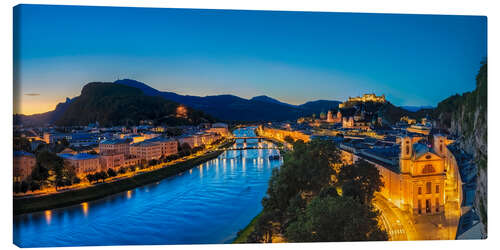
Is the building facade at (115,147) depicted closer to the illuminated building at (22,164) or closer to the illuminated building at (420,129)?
the illuminated building at (22,164)

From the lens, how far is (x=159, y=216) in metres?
7.09

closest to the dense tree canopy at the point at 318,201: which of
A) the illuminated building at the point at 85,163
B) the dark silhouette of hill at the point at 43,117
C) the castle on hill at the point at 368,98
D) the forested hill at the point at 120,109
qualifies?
the castle on hill at the point at 368,98

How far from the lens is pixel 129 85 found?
650 centimetres

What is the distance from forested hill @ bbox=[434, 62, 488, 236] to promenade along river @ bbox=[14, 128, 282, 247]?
3747 millimetres

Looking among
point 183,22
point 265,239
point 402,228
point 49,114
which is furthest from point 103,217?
point 402,228

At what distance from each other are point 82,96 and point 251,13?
3337mm

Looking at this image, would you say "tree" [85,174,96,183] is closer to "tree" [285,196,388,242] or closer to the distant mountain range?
the distant mountain range

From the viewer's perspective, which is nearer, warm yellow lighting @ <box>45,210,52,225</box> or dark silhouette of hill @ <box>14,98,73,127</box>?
dark silhouette of hill @ <box>14,98,73,127</box>

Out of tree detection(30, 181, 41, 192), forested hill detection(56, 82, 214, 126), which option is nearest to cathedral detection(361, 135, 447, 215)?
forested hill detection(56, 82, 214, 126)

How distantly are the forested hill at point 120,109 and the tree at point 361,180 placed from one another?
3449 millimetres

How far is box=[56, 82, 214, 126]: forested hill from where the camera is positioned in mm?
6238

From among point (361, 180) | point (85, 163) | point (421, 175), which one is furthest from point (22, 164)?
point (421, 175)

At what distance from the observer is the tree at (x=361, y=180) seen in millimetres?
5734

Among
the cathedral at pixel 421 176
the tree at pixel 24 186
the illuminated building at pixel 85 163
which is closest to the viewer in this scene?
the tree at pixel 24 186
